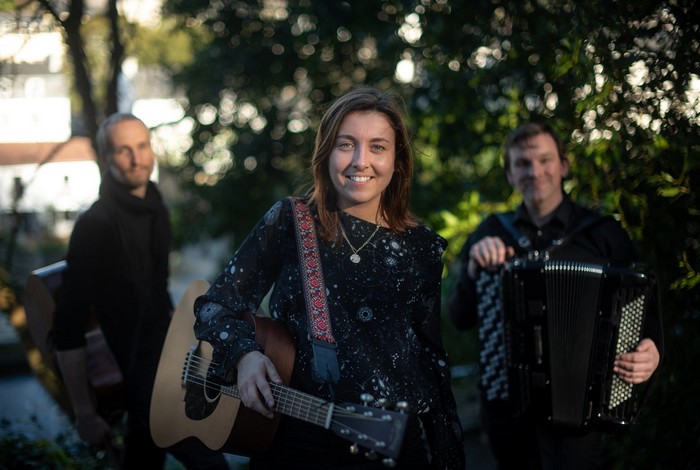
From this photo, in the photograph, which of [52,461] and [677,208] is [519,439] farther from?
[52,461]

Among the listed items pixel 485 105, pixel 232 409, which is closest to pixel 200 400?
pixel 232 409

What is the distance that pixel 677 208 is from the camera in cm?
329

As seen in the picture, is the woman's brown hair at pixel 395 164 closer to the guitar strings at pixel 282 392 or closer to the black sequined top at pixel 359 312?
the black sequined top at pixel 359 312

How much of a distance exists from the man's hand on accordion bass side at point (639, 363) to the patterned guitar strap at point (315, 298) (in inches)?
48.2

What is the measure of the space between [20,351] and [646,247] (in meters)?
8.73

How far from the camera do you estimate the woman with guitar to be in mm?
2035

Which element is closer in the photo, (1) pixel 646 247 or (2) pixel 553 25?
(1) pixel 646 247

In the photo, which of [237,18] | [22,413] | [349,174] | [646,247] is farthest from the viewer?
[22,413]

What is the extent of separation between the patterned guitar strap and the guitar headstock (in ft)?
0.41

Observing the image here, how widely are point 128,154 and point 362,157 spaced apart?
152 cm

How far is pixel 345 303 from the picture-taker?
2.11 m

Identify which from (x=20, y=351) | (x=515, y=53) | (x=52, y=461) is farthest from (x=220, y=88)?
(x=20, y=351)

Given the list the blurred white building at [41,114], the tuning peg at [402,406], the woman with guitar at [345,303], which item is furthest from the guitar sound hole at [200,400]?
the blurred white building at [41,114]

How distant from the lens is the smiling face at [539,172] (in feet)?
10.4
